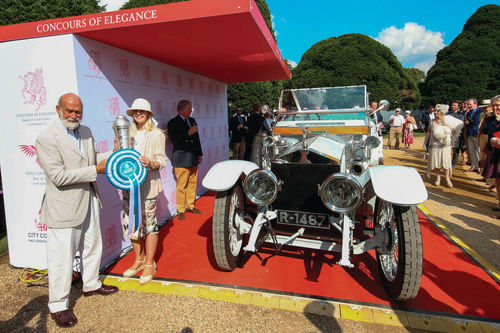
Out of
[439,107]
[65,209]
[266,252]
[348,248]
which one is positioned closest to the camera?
[65,209]

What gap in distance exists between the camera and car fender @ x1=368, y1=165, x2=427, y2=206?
6.81 feet

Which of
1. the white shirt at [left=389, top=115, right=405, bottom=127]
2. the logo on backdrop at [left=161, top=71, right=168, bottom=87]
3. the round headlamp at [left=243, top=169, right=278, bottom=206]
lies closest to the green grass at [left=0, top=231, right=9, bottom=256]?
the logo on backdrop at [left=161, top=71, right=168, bottom=87]

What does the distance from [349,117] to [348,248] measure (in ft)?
7.05

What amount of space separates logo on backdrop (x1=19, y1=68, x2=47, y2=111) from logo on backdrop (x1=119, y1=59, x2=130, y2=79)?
2.93 ft

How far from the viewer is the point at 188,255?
10.5ft

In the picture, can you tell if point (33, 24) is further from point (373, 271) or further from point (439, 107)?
point (439, 107)

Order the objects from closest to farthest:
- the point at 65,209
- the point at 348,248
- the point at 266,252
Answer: the point at 65,209
the point at 348,248
the point at 266,252

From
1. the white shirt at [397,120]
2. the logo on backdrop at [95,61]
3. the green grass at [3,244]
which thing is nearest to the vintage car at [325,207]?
the logo on backdrop at [95,61]

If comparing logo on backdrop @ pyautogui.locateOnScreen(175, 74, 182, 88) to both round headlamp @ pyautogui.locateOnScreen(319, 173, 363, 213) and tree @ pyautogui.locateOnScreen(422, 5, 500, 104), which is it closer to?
round headlamp @ pyautogui.locateOnScreen(319, 173, 363, 213)

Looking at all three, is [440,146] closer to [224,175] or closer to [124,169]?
[224,175]

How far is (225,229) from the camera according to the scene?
2.61 meters

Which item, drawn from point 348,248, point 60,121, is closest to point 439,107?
point 348,248

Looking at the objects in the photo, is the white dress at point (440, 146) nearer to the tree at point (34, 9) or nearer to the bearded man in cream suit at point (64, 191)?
the bearded man in cream suit at point (64, 191)

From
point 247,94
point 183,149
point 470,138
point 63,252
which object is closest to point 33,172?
point 63,252
